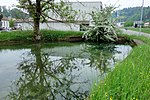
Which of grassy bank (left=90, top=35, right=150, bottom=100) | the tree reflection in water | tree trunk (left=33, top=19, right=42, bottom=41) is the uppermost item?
tree trunk (left=33, top=19, right=42, bottom=41)

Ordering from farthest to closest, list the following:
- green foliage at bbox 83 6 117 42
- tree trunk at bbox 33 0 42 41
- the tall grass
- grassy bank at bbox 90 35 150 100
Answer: the tall grass < green foliage at bbox 83 6 117 42 < tree trunk at bbox 33 0 42 41 < grassy bank at bbox 90 35 150 100

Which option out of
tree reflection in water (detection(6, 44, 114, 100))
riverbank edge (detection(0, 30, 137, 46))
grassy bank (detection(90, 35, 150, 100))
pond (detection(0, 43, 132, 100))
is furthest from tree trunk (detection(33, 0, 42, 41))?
grassy bank (detection(90, 35, 150, 100))

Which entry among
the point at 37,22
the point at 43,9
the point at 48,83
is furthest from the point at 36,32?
the point at 48,83

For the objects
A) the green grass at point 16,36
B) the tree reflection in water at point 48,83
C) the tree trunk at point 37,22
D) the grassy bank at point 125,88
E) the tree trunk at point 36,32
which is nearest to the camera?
the grassy bank at point 125,88

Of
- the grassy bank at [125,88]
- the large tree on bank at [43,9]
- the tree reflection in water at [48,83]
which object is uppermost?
the large tree on bank at [43,9]

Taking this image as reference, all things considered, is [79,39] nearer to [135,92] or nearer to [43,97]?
[43,97]

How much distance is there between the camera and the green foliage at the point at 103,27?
15.0 metres

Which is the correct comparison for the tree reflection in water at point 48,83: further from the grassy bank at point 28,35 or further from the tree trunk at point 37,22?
the tree trunk at point 37,22

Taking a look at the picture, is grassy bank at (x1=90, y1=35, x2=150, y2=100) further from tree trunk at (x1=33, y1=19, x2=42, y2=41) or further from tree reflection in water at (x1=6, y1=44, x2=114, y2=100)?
tree trunk at (x1=33, y1=19, x2=42, y2=41)

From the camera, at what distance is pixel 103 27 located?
15.1 m

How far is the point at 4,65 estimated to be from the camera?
309 inches

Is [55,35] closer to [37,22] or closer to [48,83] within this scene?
[37,22]

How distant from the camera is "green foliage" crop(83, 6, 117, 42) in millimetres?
15039

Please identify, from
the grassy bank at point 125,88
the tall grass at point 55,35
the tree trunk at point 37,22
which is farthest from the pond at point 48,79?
the tall grass at point 55,35
